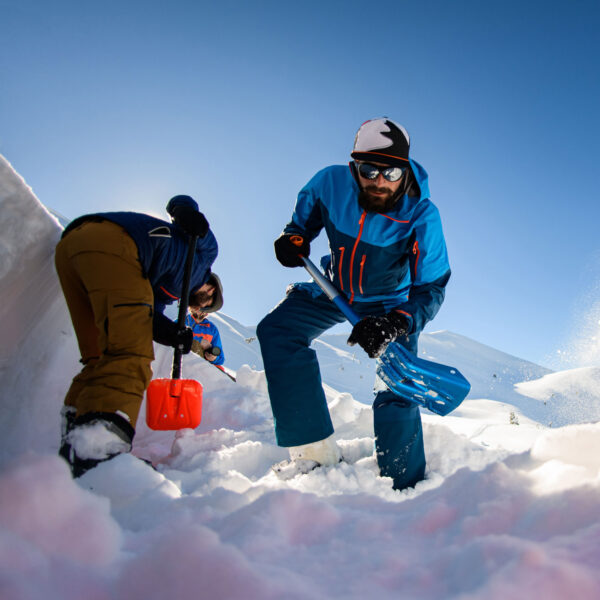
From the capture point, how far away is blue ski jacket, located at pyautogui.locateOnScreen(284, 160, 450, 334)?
200 centimetres

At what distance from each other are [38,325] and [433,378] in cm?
183

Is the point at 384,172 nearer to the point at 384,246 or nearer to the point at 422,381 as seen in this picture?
the point at 384,246

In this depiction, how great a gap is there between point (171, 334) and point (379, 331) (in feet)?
3.37

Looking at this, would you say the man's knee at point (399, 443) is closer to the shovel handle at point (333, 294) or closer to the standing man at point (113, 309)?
the shovel handle at point (333, 294)

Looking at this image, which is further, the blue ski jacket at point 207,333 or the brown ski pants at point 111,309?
the blue ski jacket at point 207,333

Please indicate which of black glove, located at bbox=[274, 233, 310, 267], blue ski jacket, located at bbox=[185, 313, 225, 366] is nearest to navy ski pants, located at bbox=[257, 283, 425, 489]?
black glove, located at bbox=[274, 233, 310, 267]

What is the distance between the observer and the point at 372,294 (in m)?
2.20

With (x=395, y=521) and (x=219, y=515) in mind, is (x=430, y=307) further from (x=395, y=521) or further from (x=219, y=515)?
(x=219, y=515)

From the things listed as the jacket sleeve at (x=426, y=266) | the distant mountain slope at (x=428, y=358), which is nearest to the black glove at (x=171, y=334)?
the jacket sleeve at (x=426, y=266)

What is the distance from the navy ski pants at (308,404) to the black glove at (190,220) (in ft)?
1.92

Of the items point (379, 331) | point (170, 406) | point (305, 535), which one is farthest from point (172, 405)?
point (305, 535)

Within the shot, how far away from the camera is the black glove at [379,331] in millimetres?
1844

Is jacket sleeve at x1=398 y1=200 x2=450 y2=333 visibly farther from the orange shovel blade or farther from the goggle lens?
the orange shovel blade

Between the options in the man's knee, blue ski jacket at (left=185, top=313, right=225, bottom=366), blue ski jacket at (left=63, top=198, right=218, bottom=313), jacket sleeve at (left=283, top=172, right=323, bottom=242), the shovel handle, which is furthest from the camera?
blue ski jacket at (left=185, top=313, right=225, bottom=366)
